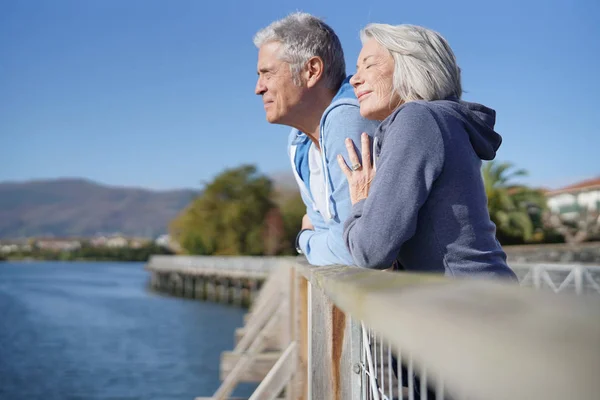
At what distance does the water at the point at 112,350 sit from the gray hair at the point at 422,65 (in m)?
12.5

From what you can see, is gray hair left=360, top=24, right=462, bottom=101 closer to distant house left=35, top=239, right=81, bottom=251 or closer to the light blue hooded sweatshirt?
the light blue hooded sweatshirt

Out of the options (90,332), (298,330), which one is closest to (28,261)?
(90,332)

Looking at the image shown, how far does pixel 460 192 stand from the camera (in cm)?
166

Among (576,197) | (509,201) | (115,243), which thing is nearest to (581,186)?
(576,197)

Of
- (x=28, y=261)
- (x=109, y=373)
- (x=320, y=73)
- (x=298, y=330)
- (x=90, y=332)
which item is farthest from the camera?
(x=28, y=261)

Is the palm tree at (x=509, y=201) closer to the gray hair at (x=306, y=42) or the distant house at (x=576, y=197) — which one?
the distant house at (x=576, y=197)

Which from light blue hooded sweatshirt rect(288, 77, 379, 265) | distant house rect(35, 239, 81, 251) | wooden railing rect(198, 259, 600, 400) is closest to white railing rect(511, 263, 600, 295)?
light blue hooded sweatshirt rect(288, 77, 379, 265)

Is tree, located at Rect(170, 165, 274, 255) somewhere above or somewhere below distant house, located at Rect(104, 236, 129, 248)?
above

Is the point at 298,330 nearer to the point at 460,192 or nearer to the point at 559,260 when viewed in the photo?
the point at 460,192

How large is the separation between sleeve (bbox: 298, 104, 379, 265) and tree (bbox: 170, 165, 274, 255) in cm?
5389

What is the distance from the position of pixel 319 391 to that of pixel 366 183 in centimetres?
54

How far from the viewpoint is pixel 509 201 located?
30719 millimetres

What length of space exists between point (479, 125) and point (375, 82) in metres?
0.36

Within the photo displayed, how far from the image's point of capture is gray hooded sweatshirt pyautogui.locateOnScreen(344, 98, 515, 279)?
63.4 inches
